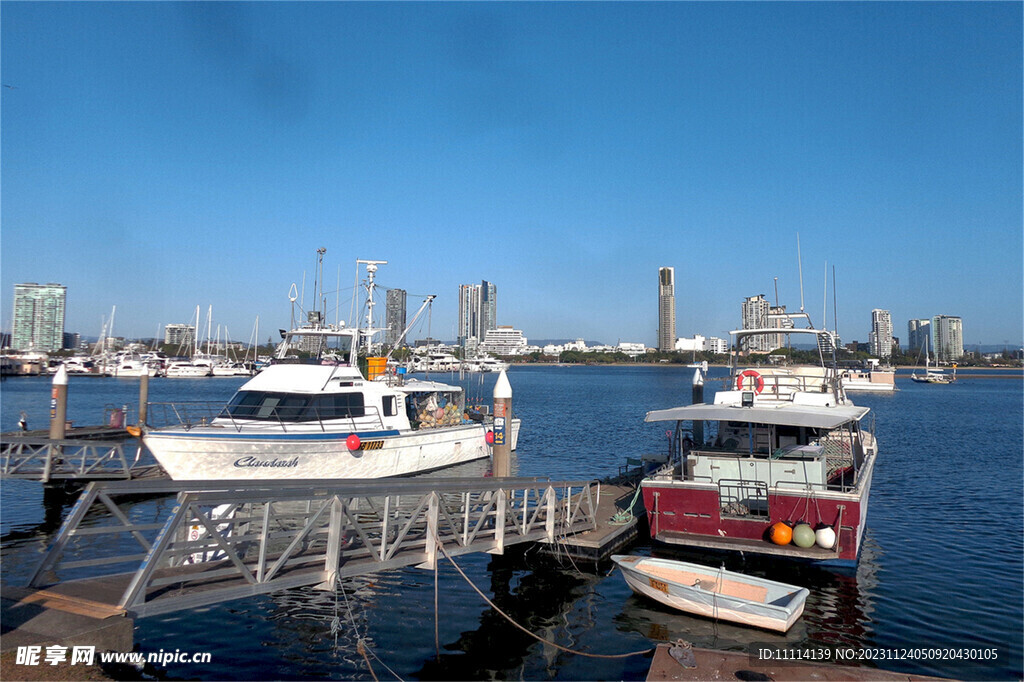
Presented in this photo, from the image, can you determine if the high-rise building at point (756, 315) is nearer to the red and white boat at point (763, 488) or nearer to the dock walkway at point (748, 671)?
the red and white boat at point (763, 488)

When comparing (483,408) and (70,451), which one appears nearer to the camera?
(70,451)

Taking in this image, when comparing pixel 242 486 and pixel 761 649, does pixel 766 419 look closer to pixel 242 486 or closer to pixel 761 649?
pixel 761 649

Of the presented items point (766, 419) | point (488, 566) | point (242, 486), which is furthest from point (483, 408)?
point (242, 486)

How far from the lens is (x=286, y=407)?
20391mm

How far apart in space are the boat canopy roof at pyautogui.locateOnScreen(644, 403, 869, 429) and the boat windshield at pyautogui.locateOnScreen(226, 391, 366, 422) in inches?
430

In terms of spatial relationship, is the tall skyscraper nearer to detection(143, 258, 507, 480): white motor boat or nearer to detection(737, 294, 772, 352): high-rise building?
detection(737, 294, 772, 352): high-rise building

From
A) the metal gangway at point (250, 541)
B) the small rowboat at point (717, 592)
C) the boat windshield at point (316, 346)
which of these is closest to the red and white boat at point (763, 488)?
the small rowboat at point (717, 592)

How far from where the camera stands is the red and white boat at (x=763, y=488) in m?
12.6

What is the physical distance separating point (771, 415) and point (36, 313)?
181458 millimetres

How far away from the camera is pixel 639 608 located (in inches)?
483

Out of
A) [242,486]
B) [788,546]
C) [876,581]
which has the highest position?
[242,486]

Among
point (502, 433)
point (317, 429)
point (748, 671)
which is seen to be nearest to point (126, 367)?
point (317, 429)

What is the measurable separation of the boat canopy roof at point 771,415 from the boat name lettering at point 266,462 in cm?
1089

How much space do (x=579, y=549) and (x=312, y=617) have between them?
5.87 m
